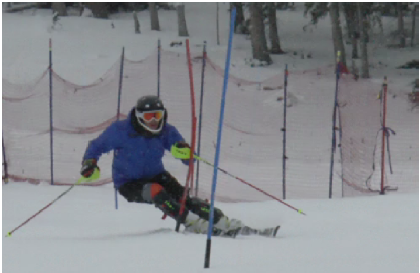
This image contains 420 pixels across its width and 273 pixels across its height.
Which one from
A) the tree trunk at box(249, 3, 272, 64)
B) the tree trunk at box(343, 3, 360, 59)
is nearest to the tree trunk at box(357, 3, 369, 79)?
the tree trunk at box(343, 3, 360, 59)

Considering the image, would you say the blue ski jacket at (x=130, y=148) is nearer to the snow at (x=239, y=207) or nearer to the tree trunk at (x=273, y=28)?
the snow at (x=239, y=207)

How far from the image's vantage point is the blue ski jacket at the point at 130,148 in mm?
6570

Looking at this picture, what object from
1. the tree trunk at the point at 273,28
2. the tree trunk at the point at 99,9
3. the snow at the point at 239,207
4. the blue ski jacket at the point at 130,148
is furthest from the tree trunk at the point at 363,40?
the blue ski jacket at the point at 130,148

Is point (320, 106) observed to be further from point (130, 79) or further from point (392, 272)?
point (392, 272)

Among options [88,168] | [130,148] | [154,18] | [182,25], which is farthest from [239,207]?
[154,18]

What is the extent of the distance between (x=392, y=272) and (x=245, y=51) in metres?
25.4

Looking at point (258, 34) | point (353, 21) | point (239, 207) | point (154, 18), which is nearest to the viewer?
point (239, 207)

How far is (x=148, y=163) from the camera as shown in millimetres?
6699

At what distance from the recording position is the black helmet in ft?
21.0

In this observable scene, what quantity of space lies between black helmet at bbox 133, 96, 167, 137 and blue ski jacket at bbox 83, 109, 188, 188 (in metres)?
0.10

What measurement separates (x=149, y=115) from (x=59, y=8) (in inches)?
1162

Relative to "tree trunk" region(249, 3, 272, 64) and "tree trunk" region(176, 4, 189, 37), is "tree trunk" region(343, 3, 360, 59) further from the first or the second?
"tree trunk" region(176, 4, 189, 37)

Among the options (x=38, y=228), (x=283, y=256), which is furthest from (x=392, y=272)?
(x=38, y=228)

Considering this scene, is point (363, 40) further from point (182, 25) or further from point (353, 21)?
point (182, 25)
